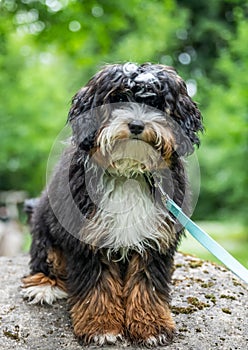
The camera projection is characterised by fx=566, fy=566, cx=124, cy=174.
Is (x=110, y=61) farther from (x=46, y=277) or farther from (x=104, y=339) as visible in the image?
(x=104, y=339)

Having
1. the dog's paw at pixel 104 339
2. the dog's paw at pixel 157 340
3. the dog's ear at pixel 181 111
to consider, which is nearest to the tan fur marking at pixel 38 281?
the dog's paw at pixel 104 339

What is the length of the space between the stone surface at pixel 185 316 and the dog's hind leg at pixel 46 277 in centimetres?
6

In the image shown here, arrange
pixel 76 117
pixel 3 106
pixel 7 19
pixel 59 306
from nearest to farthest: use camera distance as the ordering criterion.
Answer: pixel 76 117 < pixel 59 306 < pixel 7 19 < pixel 3 106

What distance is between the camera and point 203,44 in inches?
805

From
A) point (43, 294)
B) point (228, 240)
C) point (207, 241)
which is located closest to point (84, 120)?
point (207, 241)

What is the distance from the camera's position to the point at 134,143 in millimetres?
2869

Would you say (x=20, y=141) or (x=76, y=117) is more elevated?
(x=76, y=117)

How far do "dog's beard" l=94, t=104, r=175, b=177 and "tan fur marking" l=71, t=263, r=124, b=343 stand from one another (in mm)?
650

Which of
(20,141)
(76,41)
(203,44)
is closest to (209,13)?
(203,44)

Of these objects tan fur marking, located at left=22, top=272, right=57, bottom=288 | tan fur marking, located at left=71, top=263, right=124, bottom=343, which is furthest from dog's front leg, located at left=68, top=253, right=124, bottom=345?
tan fur marking, located at left=22, top=272, right=57, bottom=288

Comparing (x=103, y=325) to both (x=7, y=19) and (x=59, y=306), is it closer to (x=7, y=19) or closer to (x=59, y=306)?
(x=59, y=306)

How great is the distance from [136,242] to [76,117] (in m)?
0.77

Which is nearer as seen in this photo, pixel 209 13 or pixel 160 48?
pixel 160 48

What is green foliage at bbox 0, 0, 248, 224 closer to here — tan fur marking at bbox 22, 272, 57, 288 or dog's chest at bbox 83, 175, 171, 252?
tan fur marking at bbox 22, 272, 57, 288
